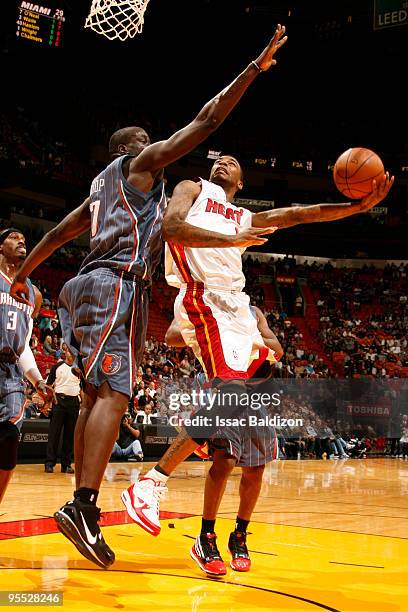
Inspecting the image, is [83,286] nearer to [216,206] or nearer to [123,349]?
[123,349]

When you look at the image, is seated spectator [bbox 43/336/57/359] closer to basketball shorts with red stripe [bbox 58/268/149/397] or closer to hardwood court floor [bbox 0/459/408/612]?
hardwood court floor [bbox 0/459/408/612]

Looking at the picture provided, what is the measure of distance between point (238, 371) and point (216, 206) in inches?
39.7

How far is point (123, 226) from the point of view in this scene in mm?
3352

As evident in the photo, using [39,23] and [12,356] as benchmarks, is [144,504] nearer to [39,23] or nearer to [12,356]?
[12,356]

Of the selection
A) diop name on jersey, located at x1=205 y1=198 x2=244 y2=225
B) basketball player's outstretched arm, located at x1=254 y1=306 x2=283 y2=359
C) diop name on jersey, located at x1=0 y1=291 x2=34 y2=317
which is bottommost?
basketball player's outstretched arm, located at x1=254 y1=306 x2=283 y2=359

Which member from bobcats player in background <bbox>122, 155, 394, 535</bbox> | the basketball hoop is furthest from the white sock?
the basketball hoop

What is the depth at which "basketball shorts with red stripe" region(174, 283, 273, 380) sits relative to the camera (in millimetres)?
4027

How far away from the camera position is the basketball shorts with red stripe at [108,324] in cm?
314

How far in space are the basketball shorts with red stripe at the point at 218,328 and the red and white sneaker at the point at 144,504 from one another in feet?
2.48

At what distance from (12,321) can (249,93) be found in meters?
28.5

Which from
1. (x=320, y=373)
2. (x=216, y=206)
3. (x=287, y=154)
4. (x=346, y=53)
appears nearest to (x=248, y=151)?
(x=287, y=154)

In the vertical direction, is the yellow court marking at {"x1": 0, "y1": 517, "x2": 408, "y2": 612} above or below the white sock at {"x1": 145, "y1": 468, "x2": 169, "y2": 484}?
below

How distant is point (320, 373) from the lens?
22688 mm

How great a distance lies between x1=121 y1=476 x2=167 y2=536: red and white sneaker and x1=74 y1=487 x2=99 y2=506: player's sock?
21.5 inches
